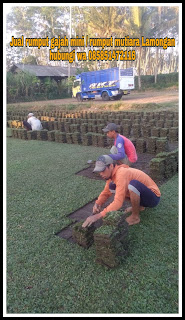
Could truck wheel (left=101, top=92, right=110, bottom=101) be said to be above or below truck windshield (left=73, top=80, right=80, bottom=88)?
below

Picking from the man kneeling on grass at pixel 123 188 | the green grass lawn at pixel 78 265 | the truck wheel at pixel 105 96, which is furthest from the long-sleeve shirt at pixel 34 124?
the truck wheel at pixel 105 96

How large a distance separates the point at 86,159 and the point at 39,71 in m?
26.9

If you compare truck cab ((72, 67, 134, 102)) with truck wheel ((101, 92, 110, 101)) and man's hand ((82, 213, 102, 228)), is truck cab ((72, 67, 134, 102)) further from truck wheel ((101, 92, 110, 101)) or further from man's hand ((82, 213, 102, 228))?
man's hand ((82, 213, 102, 228))

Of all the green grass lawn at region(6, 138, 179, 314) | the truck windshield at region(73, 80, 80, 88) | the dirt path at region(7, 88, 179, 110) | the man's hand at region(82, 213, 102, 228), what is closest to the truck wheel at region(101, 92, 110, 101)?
the dirt path at region(7, 88, 179, 110)

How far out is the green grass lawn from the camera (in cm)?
265

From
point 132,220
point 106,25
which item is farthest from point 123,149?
point 106,25

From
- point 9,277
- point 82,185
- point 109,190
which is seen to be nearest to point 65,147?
point 82,185

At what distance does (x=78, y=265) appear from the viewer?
3.15 meters

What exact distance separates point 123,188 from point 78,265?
44.9 inches

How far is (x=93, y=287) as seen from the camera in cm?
281

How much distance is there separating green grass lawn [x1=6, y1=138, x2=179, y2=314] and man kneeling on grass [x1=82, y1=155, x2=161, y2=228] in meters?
0.40

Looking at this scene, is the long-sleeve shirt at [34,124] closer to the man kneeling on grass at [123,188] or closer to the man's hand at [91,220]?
the man kneeling on grass at [123,188]

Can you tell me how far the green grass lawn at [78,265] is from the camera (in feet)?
8.69

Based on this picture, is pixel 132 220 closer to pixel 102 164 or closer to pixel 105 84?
pixel 102 164
